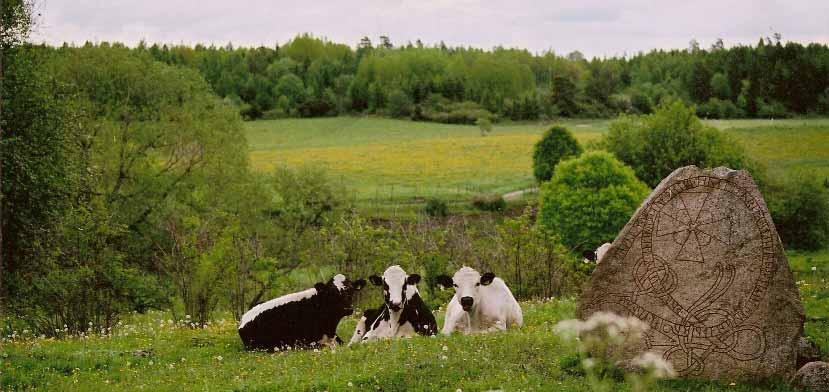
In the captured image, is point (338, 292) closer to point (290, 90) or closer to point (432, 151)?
point (432, 151)

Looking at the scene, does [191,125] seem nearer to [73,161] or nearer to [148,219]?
[148,219]

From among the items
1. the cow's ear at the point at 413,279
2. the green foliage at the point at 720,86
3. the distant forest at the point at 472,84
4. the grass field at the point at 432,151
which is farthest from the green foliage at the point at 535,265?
the green foliage at the point at 720,86

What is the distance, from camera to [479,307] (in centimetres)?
1764

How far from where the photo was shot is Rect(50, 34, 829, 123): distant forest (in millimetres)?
100125

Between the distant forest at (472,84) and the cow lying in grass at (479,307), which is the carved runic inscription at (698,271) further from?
the distant forest at (472,84)

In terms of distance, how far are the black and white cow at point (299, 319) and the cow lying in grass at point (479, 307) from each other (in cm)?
202

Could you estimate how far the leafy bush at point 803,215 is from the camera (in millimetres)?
61125

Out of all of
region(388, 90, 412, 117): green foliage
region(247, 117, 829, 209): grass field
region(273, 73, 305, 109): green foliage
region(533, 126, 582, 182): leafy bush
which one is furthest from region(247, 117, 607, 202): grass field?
region(273, 73, 305, 109): green foliage

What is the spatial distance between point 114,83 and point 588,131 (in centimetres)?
7898

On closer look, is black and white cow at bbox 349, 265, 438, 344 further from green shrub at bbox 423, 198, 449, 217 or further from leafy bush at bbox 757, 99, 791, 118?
leafy bush at bbox 757, 99, 791, 118

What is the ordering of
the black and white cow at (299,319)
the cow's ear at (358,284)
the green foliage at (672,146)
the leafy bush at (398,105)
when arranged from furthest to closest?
the leafy bush at (398,105)
the green foliage at (672,146)
the cow's ear at (358,284)
the black and white cow at (299,319)

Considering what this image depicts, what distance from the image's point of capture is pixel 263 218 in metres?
54.6

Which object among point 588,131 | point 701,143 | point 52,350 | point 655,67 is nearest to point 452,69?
point 655,67

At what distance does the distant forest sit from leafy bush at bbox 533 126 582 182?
21592 millimetres
